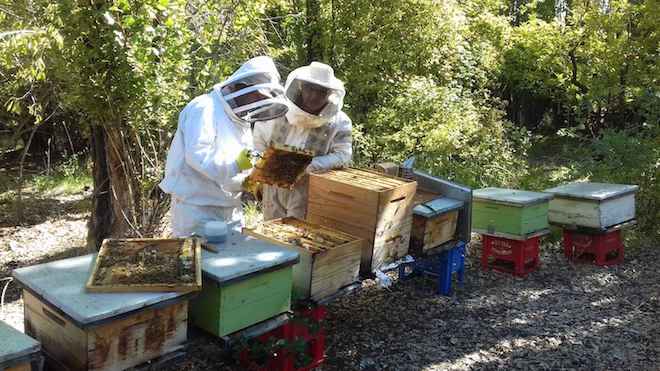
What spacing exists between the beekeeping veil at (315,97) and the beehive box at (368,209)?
415mm

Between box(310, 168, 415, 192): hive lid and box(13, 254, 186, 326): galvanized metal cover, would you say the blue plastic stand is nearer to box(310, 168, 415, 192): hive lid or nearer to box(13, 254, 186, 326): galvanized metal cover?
box(310, 168, 415, 192): hive lid

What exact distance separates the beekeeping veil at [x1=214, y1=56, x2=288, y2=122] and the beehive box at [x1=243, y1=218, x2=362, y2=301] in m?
0.65

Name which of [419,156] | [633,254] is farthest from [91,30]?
[633,254]

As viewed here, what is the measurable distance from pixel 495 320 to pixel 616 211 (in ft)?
7.04

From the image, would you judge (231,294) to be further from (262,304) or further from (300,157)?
(300,157)

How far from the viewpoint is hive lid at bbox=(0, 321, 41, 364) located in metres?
1.82

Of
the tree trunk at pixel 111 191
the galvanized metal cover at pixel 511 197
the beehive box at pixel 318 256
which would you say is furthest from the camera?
the galvanized metal cover at pixel 511 197

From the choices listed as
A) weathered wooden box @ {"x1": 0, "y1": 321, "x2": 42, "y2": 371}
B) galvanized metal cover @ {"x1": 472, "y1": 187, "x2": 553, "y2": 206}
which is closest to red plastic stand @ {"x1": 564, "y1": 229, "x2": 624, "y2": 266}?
galvanized metal cover @ {"x1": 472, "y1": 187, "x2": 553, "y2": 206}

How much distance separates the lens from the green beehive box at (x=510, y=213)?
5.37 meters

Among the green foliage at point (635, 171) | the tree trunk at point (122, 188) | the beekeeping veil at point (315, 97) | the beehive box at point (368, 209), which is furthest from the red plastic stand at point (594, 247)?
the tree trunk at point (122, 188)

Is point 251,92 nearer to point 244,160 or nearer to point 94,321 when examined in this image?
point 244,160

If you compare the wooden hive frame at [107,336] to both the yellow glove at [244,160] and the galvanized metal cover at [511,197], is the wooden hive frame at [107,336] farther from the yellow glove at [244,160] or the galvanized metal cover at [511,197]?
the galvanized metal cover at [511,197]

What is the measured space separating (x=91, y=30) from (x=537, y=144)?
12812mm

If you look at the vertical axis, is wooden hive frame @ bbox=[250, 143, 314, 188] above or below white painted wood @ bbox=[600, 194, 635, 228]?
above
